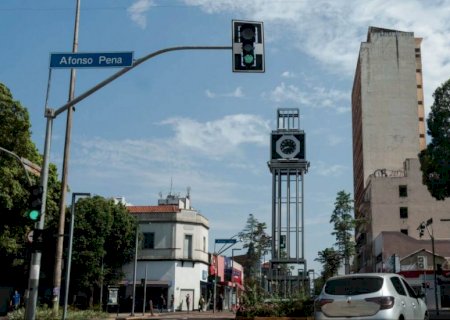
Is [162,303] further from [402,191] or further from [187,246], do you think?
[402,191]

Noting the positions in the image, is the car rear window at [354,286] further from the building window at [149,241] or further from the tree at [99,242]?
the building window at [149,241]

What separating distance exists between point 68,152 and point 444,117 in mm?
26147

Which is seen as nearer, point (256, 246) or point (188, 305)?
point (188, 305)

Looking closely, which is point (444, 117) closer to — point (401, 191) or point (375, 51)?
point (401, 191)

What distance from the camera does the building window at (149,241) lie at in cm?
5306

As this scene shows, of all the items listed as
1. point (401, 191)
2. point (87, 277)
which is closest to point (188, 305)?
point (87, 277)

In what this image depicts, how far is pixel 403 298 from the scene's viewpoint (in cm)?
1138

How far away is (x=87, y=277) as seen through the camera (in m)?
46.1

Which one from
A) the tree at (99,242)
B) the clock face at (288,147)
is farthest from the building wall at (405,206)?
the tree at (99,242)

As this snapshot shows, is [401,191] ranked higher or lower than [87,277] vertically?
higher

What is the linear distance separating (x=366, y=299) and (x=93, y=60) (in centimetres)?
828

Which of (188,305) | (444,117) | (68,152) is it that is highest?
(444,117)

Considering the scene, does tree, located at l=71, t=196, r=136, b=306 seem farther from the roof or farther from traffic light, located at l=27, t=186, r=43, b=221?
traffic light, located at l=27, t=186, r=43, b=221

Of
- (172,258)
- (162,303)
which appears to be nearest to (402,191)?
(172,258)
